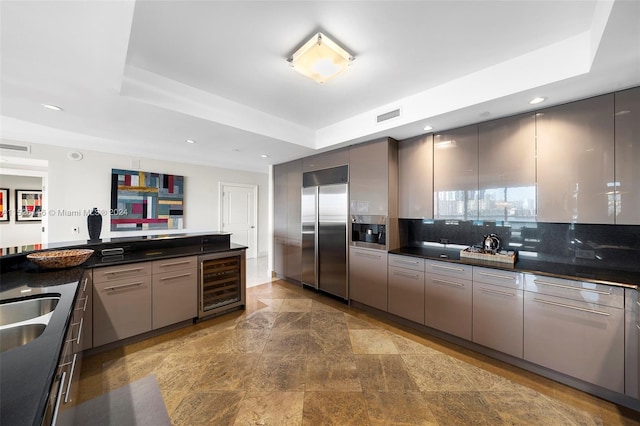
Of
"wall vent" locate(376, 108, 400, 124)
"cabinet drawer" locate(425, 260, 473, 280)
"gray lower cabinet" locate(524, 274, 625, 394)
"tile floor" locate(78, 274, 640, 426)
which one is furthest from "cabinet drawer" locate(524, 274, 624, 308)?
"wall vent" locate(376, 108, 400, 124)

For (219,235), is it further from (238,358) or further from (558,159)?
(558,159)

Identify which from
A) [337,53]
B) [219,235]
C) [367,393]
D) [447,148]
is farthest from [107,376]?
[447,148]

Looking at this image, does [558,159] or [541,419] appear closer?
[541,419]

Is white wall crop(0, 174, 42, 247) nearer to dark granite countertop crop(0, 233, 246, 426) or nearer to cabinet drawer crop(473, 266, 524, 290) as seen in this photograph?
dark granite countertop crop(0, 233, 246, 426)

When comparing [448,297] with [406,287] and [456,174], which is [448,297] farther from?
[456,174]

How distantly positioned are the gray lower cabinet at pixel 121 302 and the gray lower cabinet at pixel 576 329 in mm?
3620

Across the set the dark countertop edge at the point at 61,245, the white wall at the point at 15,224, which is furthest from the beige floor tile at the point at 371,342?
the white wall at the point at 15,224

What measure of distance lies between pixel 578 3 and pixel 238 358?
3597 millimetres

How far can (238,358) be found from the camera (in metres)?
2.17

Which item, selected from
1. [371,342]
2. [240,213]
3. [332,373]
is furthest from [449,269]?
[240,213]

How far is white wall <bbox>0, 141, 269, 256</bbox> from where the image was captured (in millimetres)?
3781

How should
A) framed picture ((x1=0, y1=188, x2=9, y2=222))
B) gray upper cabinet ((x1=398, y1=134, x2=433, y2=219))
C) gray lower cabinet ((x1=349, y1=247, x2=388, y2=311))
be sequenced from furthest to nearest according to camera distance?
1. framed picture ((x1=0, y1=188, x2=9, y2=222))
2. gray lower cabinet ((x1=349, y1=247, x2=388, y2=311))
3. gray upper cabinet ((x1=398, y1=134, x2=433, y2=219))

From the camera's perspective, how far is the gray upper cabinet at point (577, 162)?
186 cm

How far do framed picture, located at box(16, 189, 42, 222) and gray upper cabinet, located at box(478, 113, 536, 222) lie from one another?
848 centimetres
